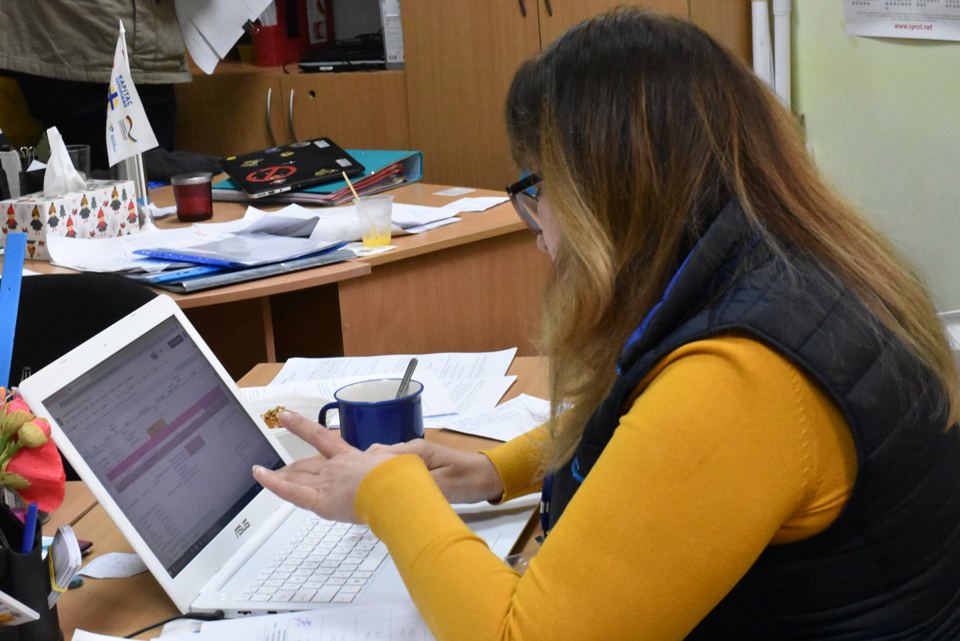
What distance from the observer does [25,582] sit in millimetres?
Result: 885

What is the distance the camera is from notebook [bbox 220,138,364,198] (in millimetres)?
2714

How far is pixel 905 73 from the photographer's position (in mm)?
2953

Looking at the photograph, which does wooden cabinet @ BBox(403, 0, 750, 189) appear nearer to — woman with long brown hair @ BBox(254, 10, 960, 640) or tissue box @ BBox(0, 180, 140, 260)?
tissue box @ BBox(0, 180, 140, 260)

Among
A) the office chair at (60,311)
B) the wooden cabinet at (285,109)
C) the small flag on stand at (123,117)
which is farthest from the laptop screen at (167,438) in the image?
the wooden cabinet at (285,109)

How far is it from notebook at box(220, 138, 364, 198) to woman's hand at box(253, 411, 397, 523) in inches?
66.9

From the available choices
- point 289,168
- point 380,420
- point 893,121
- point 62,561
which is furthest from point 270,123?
point 62,561

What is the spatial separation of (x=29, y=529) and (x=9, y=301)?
0.62ft

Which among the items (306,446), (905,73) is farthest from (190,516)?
(905,73)

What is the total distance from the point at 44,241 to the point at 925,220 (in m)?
2.24

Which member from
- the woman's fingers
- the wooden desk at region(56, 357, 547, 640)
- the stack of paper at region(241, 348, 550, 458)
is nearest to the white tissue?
the stack of paper at region(241, 348, 550, 458)

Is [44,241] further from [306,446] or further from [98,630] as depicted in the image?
[98,630]

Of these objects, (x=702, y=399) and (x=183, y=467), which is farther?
(x=183, y=467)

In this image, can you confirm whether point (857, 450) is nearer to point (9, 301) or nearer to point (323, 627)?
point (323, 627)

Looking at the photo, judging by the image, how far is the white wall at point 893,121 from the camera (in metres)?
2.92
